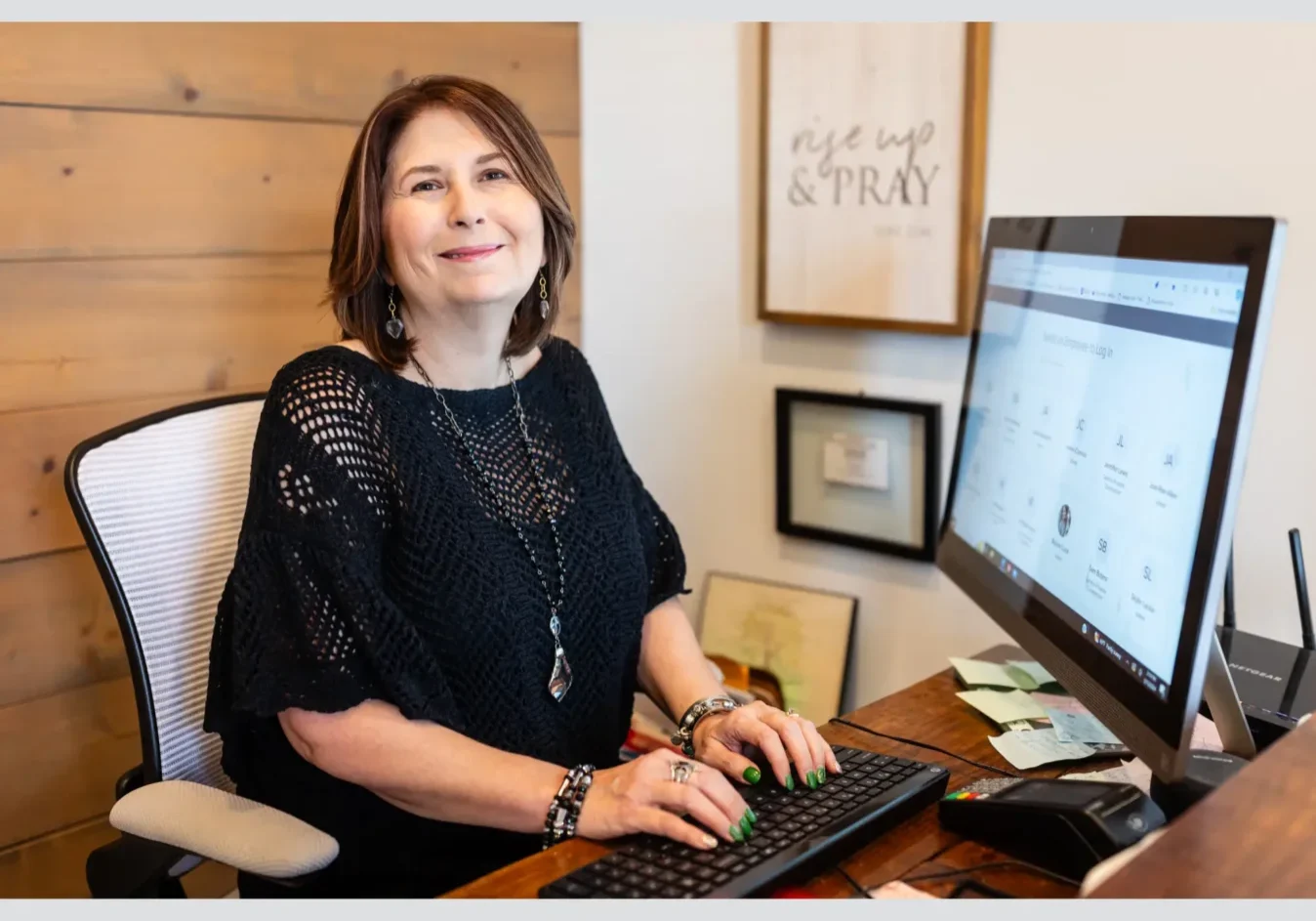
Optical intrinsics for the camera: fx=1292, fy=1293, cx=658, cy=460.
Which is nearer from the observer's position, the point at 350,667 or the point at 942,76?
the point at 350,667

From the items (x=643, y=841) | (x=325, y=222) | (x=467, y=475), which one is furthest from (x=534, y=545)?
(x=325, y=222)

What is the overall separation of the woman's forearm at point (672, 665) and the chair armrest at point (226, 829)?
1.48 feet

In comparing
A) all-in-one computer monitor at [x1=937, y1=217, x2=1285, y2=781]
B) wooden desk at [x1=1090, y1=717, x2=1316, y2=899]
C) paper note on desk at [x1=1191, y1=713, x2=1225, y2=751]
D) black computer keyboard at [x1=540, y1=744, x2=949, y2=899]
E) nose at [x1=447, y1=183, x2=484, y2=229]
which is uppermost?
nose at [x1=447, y1=183, x2=484, y2=229]

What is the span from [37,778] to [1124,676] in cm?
132

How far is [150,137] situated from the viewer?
1.65 m

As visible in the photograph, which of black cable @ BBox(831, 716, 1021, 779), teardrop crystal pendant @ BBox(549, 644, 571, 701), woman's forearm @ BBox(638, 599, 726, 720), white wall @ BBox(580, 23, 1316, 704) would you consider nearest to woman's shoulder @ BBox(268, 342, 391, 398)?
teardrop crystal pendant @ BBox(549, 644, 571, 701)

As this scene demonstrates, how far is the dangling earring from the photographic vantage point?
1402 mm

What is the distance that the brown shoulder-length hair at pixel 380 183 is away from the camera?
4.50ft

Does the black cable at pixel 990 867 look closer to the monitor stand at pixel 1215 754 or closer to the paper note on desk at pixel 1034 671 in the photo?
the monitor stand at pixel 1215 754

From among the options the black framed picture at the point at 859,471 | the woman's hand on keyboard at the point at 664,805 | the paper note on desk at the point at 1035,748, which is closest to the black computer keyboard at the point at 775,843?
the woman's hand on keyboard at the point at 664,805

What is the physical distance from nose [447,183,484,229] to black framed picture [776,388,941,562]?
0.74 metres

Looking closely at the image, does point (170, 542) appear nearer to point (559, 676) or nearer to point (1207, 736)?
point (559, 676)

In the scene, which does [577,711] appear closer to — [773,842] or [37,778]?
[773,842]

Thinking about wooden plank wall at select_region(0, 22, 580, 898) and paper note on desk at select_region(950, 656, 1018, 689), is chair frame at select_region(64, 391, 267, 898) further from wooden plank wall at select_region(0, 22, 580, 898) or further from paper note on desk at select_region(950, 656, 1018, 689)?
paper note on desk at select_region(950, 656, 1018, 689)
